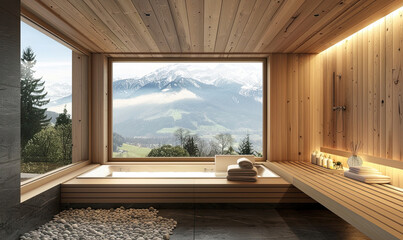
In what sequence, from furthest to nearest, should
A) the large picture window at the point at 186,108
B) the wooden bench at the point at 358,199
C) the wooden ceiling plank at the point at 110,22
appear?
1. the large picture window at the point at 186,108
2. the wooden ceiling plank at the point at 110,22
3. the wooden bench at the point at 358,199

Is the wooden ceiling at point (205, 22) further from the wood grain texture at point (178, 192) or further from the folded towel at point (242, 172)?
the wood grain texture at point (178, 192)

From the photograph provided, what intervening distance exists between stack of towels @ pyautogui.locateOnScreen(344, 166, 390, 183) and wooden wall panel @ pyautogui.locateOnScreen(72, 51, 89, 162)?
132 inches

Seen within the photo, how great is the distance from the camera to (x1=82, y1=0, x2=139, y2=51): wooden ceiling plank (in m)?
2.18

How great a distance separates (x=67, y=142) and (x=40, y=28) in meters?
1.36

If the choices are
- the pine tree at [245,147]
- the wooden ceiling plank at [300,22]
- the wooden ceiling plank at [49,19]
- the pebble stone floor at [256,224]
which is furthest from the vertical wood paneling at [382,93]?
the wooden ceiling plank at [49,19]

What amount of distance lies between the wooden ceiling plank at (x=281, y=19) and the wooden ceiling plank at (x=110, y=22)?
5.27 ft

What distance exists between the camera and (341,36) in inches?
114

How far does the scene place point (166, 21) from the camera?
2498mm

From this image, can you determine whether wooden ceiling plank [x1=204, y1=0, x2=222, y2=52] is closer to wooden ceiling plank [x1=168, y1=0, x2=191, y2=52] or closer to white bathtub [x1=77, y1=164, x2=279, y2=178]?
wooden ceiling plank [x1=168, y1=0, x2=191, y2=52]

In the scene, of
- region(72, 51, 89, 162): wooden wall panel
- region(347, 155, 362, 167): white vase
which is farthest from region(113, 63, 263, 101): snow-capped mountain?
Answer: region(347, 155, 362, 167): white vase

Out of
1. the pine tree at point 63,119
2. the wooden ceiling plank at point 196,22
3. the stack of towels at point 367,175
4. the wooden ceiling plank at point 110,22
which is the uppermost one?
the wooden ceiling plank at point 110,22

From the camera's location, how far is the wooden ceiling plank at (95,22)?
219cm

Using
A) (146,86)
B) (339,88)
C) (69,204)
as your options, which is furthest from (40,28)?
(339,88)

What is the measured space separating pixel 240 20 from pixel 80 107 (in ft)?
8.06
